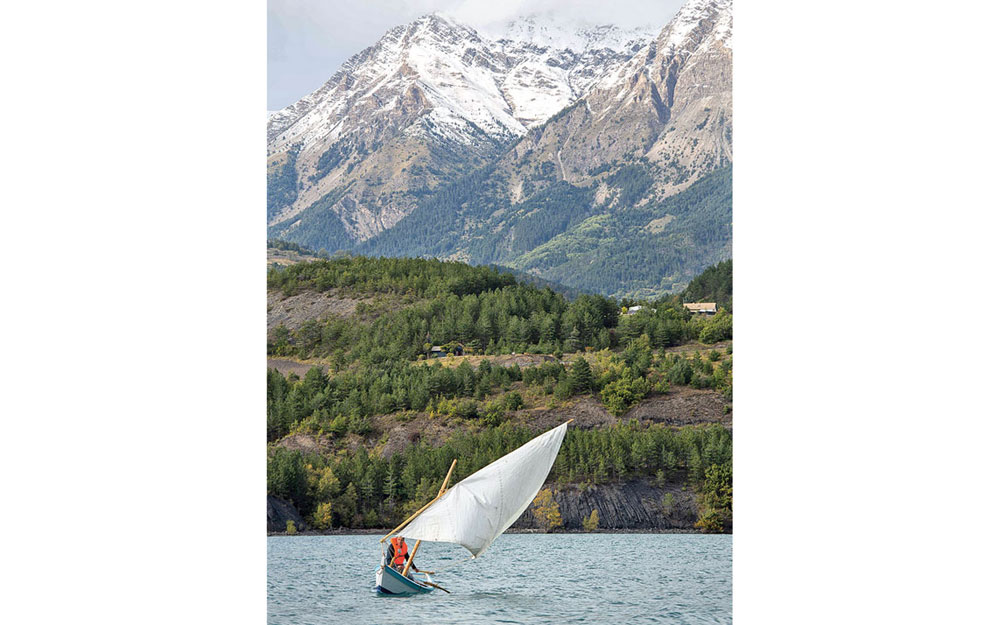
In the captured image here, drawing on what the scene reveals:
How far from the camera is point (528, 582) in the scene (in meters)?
15.1

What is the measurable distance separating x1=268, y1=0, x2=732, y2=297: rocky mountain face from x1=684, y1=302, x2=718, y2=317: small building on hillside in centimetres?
62

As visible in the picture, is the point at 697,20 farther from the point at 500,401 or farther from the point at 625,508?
the point at 625,508

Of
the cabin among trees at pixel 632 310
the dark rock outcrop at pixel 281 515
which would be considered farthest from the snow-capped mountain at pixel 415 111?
the dark rock outcrop at pixel 281 515

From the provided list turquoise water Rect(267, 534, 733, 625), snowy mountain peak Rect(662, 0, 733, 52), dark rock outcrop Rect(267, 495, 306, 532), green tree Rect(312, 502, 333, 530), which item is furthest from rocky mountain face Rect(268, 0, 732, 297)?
dark rock outcrop Rect(267, 495, 306, 532)

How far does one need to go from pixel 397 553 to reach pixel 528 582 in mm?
3249

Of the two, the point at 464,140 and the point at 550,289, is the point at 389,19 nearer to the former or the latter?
the point at 464,140

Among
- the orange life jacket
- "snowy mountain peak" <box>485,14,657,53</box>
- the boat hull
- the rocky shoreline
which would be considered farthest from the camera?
"snowy mountain peak" <box>485,14,657,53</box>

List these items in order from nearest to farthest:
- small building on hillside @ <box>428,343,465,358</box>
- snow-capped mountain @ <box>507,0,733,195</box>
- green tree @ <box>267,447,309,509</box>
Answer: snow-capped mountain @ <box>507,0,733,195</box>, green tree @ <box>267,447,309,509</box>, small building on hillside @ <box>428,343,465,358</box>

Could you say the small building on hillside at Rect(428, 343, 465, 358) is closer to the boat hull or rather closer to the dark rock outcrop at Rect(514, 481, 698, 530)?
the dark rock outcrop at Rect(514, 481, 698, 530)

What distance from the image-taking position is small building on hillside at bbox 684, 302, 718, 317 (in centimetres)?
2256

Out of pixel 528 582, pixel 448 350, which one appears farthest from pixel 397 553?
pixel 448 350

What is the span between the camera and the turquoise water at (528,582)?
40.4 feet

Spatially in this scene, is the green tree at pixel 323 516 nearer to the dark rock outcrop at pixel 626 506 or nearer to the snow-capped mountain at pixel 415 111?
the dark rock outcrop at pixel 626 506
